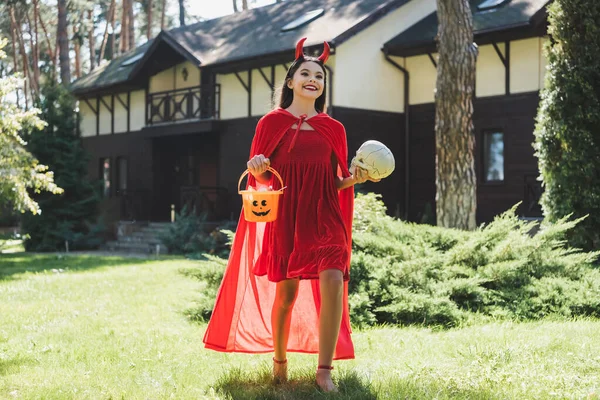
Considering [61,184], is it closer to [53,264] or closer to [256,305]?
[53,264]

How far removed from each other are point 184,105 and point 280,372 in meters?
19.6

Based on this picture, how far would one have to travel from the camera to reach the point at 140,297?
390 inches

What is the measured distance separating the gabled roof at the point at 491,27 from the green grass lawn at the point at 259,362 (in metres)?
10.8

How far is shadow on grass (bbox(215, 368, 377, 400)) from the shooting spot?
4.48 metres

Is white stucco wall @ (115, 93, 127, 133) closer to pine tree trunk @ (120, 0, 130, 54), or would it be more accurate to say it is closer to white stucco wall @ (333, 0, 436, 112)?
pine tree trunk @ (120, 0, 130, 54)

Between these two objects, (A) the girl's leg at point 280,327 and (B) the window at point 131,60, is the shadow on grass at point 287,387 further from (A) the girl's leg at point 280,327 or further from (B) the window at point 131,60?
(B) the window at point 131,60

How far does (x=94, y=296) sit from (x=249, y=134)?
1178 centimetres

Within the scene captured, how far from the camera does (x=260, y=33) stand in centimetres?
2194

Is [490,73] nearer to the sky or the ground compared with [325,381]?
nearer to the sky

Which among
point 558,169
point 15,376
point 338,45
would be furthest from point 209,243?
point 15,376

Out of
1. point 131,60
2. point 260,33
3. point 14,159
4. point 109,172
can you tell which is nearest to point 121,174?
point 109,172

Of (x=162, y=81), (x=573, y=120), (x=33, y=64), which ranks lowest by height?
(x=573, y=120)

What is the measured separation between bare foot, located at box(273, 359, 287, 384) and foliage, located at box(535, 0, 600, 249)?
19.9 ft

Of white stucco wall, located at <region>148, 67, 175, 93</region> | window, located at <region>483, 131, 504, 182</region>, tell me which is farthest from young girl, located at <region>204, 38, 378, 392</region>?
white stucco wall, located at <region>148, 67, 175, 93</region>
